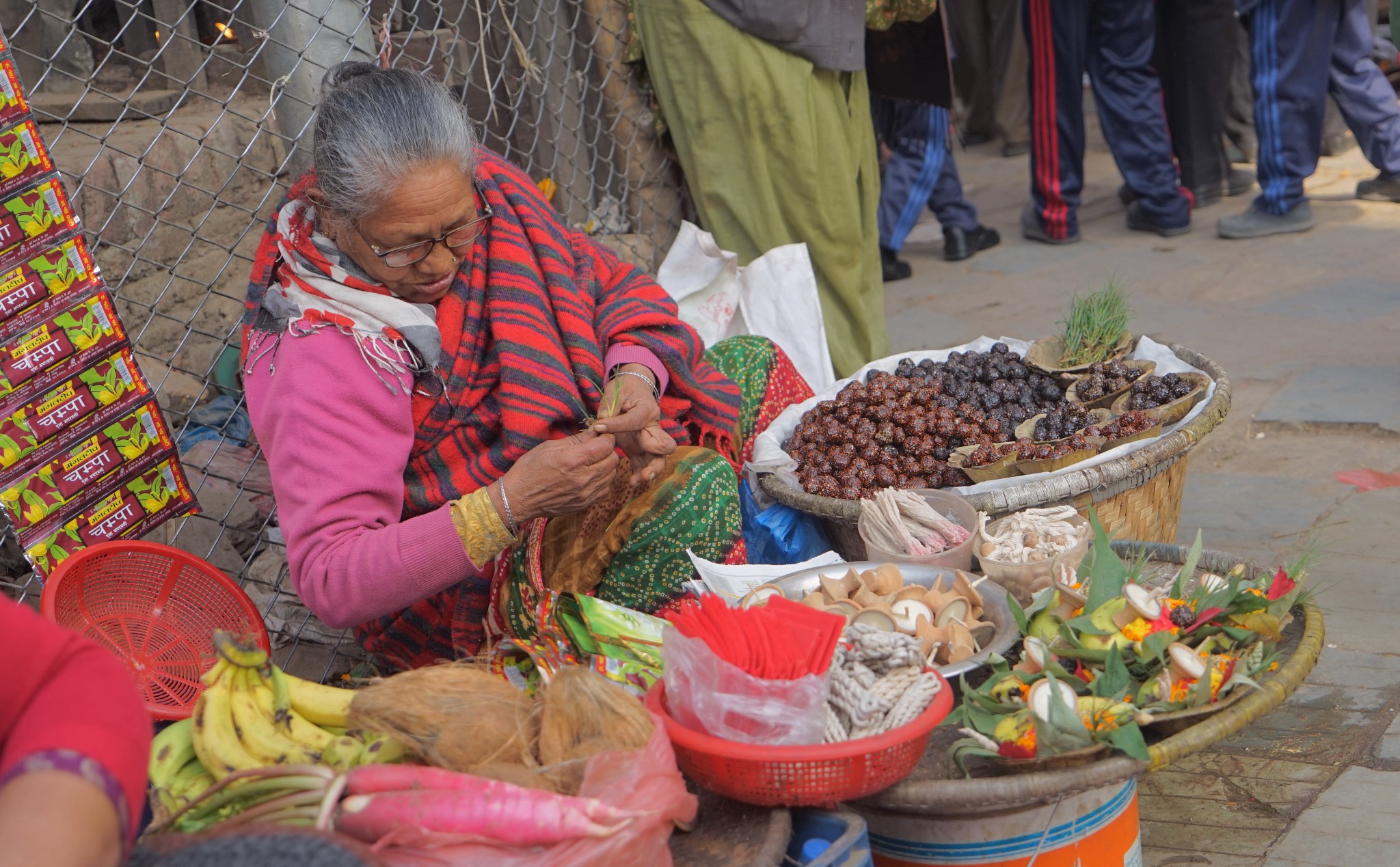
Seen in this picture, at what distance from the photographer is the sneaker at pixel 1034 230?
6.45 metres

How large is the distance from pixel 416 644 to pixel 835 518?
1.00 metres

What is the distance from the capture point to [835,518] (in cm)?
286

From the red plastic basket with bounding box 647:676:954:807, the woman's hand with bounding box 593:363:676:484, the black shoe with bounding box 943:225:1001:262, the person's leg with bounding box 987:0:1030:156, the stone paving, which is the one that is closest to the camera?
the red plastic basket with bounding box 647:676:954:807

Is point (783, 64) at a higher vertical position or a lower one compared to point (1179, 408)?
higher

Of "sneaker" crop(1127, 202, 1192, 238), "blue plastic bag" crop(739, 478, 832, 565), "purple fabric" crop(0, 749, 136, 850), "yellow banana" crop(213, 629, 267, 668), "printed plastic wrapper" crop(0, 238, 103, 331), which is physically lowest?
"sneaker" crop(1127, 202, 1192, 238)

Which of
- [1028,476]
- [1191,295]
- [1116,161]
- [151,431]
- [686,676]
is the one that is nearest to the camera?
[686,676]

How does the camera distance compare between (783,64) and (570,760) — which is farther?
(783,64)

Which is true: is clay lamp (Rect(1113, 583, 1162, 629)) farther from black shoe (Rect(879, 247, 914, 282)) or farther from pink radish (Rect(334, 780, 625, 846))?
black shoe (Rect(879, 247, 914, 282))

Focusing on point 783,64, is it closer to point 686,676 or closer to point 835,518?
point 835,518

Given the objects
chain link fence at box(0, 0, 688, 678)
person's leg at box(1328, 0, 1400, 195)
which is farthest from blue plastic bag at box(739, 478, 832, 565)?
person's leg at box(1328, 0, 1400, 195)

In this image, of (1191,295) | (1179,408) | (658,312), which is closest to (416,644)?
(658,312)

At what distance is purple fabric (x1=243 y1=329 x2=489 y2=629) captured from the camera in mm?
2219

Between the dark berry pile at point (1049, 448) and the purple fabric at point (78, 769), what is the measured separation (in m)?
2.09

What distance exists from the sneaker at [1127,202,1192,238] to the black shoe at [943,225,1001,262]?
71cm
